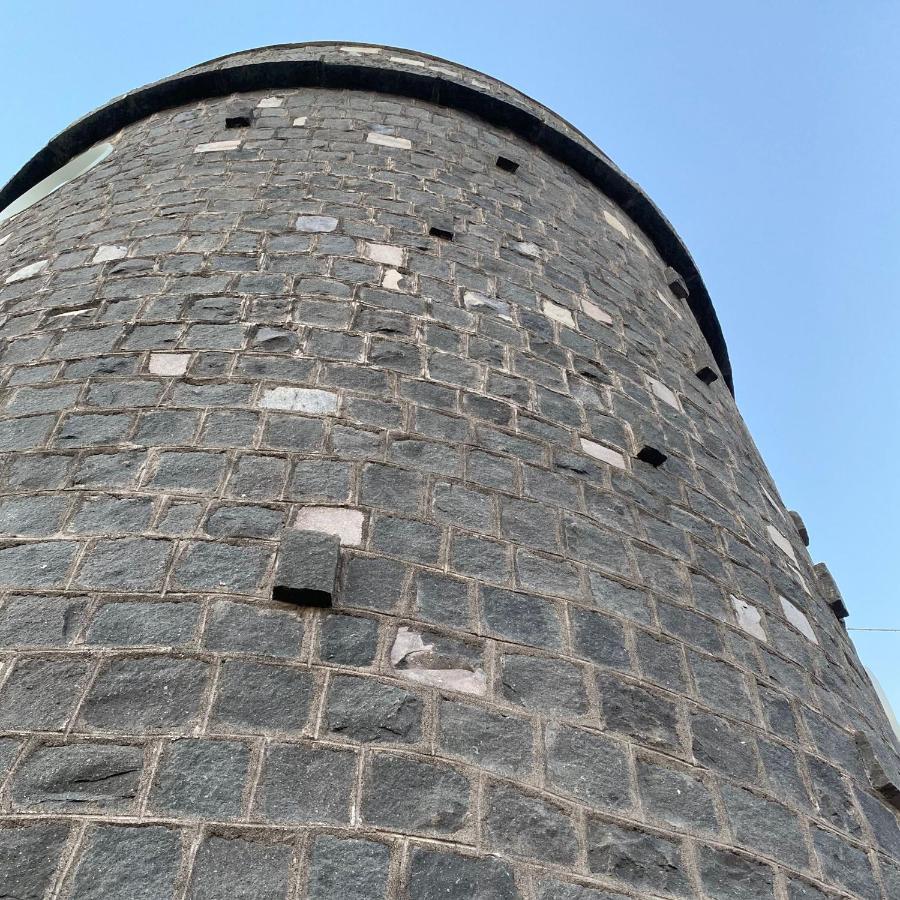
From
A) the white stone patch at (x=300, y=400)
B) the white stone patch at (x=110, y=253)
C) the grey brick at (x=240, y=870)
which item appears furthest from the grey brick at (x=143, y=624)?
the white stone patch at (x=110, y=253)

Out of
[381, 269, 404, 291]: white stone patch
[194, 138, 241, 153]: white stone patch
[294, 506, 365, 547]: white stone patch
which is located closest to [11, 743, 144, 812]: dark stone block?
[294, 506, 365, 547]: white stone patch

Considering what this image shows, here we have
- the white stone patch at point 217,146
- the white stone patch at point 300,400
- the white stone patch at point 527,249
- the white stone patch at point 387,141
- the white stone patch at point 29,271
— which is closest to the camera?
the white stone patch at point 300,400

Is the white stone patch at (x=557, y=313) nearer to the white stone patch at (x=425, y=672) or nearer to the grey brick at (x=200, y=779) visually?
the white stone patch at (x=425, y=672)

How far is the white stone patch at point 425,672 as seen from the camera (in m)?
1.98

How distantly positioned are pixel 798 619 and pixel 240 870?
2.00m

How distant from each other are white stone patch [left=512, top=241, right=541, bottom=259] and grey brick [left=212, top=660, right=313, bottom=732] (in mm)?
2412

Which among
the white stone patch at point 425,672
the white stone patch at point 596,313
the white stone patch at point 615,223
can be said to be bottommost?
the white stone patch at point 425,672

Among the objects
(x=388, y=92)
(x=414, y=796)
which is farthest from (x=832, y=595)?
(x=388, y=92)

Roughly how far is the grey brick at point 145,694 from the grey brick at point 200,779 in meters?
0.07

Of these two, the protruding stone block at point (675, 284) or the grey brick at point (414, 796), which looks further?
the protruding stone block at point (675, 284)

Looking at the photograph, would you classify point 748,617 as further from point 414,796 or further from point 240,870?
point 240,870

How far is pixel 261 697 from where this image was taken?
6.05 ft

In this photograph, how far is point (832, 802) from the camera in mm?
2270

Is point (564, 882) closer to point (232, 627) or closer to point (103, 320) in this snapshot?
point (232, 627)
